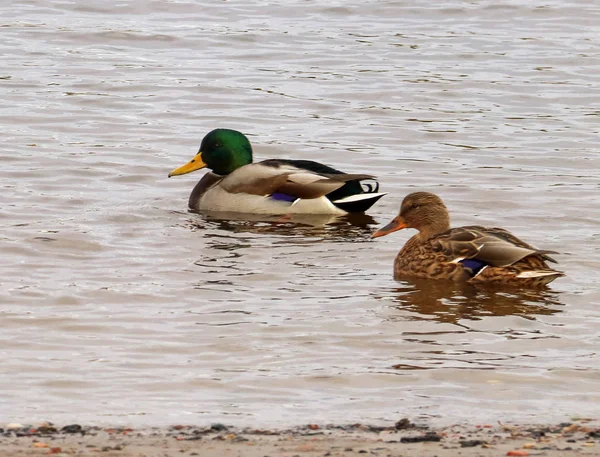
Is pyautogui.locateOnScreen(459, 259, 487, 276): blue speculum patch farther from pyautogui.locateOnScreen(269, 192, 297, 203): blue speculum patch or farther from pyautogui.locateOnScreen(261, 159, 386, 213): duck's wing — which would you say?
pyautogui.locateOnScreen(269, 192, 297, 203): blue speculum patch

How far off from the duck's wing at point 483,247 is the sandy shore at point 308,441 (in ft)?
10.9

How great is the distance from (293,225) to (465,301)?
10.00ft

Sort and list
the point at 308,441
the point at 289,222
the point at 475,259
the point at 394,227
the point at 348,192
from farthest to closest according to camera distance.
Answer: the point at 348,192 < the point at 289,222 < the point at 394,227 < the point at 475,259 < the point at 308,441

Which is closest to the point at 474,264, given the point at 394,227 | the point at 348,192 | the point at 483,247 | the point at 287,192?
the point at 483,247

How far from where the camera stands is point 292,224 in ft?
40.8

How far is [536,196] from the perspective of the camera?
12828 millimetres

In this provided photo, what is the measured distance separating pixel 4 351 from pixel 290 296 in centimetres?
217

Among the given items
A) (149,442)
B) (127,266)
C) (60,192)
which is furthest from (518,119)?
(149,442)

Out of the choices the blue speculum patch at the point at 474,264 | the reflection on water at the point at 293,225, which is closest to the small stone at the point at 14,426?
the blue speculum patch at the point at 474,264

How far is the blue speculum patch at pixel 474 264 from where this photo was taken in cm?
998

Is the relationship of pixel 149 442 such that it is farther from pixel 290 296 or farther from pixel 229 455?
pixel 290 296

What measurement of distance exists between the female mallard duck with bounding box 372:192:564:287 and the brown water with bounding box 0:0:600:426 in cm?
20

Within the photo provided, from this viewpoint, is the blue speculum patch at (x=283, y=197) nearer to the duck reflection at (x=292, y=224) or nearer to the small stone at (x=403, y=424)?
the duck reflection at (x=292, y=224)

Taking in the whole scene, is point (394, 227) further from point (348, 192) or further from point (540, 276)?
point (348, 192)
